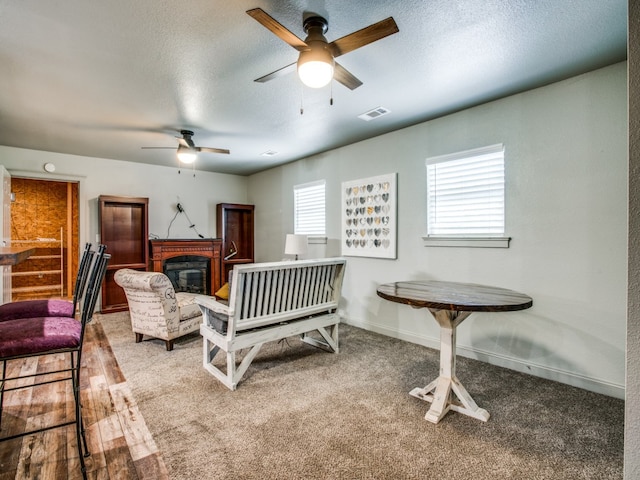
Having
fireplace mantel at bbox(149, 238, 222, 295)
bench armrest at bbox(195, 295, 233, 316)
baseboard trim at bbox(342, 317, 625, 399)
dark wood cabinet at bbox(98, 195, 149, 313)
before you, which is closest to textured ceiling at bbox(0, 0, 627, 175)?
dark wood cabinet at bbox(98, 195, 149, 313)

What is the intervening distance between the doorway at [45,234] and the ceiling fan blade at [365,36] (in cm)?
649

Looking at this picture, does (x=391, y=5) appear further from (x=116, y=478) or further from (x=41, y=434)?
(x=41, y=434)

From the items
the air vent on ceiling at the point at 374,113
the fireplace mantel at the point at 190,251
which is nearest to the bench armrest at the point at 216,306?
the air vent on ceiling at the point at 374,113

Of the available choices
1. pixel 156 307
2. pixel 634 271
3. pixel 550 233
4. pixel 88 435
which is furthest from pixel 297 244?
pixel 634 271

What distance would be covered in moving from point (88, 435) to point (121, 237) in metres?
3.96

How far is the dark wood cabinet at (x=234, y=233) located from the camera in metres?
6.12

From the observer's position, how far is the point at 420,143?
3.58 metres

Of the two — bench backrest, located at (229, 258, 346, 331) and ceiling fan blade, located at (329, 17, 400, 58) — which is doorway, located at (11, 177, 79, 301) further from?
ceiling fan blade, located at (329, 17, 400, 58)

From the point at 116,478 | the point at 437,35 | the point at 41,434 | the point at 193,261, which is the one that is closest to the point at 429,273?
the point at 437,35

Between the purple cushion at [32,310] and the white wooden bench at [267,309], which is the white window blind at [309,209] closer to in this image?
the white wooden bench at [267,309]

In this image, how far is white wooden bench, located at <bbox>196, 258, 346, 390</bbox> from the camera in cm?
253

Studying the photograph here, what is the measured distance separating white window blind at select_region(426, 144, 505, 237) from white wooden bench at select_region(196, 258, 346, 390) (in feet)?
3.98

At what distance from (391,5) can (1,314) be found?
2958mm

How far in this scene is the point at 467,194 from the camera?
321 cm
